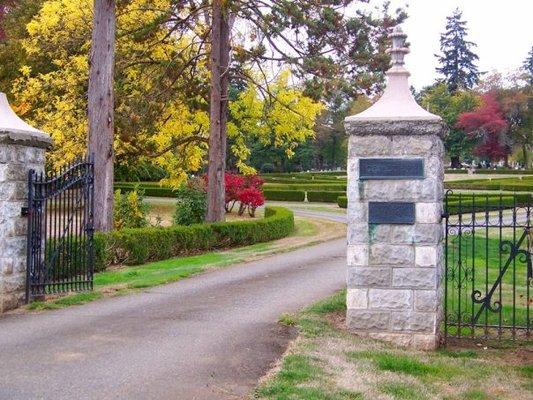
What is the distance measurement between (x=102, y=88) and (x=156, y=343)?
963cm

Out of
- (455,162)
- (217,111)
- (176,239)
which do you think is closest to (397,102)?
(176,239)

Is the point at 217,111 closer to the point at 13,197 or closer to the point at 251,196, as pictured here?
the point at 251,196

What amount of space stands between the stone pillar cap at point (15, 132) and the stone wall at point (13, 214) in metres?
0.01

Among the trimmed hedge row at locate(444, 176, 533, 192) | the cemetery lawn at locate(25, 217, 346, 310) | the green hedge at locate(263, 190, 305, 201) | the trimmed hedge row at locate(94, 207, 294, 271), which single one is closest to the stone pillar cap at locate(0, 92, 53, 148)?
the cemetery lawn at locate(25, 217, 346, 310)

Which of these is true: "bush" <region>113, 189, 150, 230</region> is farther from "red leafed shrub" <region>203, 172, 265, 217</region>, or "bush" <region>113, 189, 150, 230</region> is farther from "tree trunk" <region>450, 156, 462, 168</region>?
"tree trunk" <region>450, 156, 462, 168</region>

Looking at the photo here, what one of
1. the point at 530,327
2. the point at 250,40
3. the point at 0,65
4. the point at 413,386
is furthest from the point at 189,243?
the point at 0,65

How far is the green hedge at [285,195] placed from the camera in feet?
129

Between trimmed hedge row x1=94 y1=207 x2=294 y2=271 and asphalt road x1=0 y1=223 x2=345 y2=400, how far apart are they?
14.1 ft

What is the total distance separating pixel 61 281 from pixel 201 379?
4827 millimetres

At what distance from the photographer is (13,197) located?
888 cm

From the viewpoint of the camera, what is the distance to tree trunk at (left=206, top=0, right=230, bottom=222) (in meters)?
20.0

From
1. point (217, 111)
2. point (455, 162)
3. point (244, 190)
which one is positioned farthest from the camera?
point (455, 162)

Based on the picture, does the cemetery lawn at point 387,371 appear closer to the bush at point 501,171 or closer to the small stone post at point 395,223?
the small stone post at point 395,223

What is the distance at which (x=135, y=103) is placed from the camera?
20.4 meters
